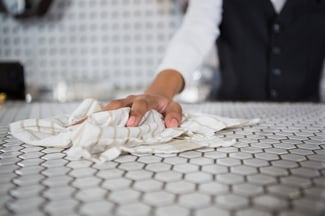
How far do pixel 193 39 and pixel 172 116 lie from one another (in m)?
0.49

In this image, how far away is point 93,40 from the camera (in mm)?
1704

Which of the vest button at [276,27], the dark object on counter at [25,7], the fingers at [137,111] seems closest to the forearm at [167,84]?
the fingers at [137,111]

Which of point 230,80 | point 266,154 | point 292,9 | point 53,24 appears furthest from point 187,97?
point 266,154

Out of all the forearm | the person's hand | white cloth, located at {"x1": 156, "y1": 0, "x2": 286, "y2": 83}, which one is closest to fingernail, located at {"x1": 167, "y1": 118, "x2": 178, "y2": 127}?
the person's hand

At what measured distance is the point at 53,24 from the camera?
170 centimetres

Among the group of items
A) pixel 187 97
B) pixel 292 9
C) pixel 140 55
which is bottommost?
pixel 187 97

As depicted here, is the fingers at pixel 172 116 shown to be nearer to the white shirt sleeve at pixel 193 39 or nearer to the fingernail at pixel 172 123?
the fingernail at pixel 172 123

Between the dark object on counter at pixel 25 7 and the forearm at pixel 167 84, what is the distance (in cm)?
98

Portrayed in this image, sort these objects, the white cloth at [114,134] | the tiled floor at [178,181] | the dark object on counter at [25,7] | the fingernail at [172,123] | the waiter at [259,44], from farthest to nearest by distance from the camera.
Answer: the dark object on counter at [25,7] → the waiter at [259,44] → the fingernail at [172,123] → the white cloth at [114,134] → the tiled floor at [178,181]

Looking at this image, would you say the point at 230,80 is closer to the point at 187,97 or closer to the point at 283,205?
the point at 187,97

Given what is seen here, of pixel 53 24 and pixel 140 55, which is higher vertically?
pixel 53 24

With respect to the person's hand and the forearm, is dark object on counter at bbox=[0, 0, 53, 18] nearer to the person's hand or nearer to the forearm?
the forearm

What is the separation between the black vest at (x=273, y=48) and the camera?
1.13 metres

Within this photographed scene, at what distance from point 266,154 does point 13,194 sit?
300 millimetres
